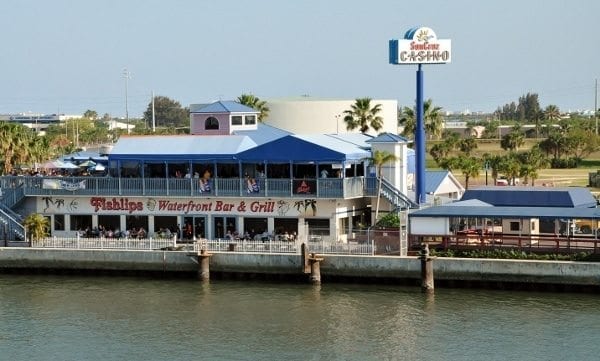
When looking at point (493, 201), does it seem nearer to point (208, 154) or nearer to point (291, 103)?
point (208, 154)

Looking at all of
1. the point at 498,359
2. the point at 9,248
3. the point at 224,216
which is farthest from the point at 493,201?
the point at 9,248

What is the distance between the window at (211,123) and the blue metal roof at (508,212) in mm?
16944

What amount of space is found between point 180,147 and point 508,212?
18.2 m

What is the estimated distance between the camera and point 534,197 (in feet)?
187

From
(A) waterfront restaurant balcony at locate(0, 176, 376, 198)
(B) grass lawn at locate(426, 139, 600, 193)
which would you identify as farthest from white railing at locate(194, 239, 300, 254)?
(B) grass lawn at locate(426, 139, 600, 193)

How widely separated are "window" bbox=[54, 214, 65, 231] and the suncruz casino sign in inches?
793

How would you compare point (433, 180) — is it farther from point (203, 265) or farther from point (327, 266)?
point (203, 265)

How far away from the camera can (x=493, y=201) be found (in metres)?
58.0

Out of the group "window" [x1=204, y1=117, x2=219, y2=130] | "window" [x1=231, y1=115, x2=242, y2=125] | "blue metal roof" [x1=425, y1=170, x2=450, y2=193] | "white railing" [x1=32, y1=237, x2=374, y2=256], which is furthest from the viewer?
"window" [x1=204, y1=117, x2=219, y2=130]

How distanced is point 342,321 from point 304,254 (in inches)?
279

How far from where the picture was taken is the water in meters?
41.2

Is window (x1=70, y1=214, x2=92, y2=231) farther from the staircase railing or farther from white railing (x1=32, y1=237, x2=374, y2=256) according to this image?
the staircase railing

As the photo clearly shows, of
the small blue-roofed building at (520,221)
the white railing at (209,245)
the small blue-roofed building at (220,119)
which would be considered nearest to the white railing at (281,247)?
the white railing at (209,245)

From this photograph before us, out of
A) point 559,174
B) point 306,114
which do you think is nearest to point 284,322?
point 306,114
